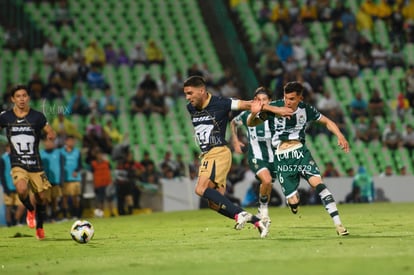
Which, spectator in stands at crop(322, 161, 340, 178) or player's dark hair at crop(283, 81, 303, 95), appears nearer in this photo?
player's dark hair at crop(283, 81, 303, 95)

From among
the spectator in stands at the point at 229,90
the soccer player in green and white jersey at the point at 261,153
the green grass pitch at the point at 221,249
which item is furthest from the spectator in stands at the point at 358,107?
the soccer player in green and white jersey at the point at 261,153

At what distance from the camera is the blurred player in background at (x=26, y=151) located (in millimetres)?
16375

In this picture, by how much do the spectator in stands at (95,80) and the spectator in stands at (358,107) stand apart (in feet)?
25.8

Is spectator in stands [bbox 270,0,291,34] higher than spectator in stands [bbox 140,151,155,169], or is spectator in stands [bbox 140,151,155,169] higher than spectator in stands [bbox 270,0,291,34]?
spectator in stands [bbox 270,0,291,34]

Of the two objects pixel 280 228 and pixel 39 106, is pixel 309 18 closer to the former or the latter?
pixel 39 106

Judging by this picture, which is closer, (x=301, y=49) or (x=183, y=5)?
(x=301, y=49)

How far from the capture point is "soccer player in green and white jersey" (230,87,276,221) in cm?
1816

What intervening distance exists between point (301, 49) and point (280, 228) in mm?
17748

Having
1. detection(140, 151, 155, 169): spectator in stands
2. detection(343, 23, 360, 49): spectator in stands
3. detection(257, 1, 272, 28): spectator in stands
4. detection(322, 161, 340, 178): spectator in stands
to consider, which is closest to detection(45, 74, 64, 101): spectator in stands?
detection(140, 151, 155, 169): spectator in stands

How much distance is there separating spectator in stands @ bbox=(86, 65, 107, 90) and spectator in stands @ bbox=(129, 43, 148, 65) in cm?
189

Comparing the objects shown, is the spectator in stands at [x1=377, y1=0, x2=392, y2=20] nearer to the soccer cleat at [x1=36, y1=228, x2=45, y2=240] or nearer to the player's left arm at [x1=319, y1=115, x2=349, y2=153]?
the player's left arm at [x1=319, y1=115, x2=349, y2=153]

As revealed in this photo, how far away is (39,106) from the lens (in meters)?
29.5

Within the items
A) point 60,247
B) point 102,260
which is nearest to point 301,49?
point 60,247

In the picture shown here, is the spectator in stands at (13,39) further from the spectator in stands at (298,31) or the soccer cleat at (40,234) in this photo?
the soccer cleat at (40,234)
